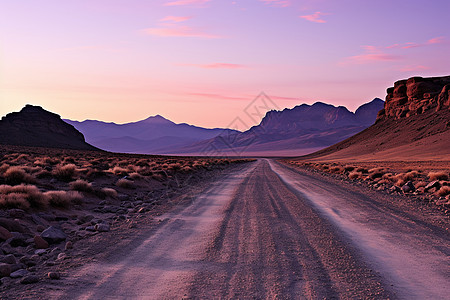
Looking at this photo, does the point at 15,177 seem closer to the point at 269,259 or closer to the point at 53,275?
the point at 53,275

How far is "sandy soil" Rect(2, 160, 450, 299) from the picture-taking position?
449cm

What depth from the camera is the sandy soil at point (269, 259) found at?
4.49 metres

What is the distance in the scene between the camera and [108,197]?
13359 millimetres

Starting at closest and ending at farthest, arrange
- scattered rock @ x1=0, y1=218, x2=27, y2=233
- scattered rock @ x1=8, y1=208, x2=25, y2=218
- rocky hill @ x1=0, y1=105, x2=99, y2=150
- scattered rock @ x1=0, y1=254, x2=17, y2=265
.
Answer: scattered rock @ x1=0, y1=254, x2=17, y2=265, scattered rock @ x1=0, y1=218, x2=27, y2=233, scattered rock @ x1=8, y1=208, x2=25, y2=218, rocky hill @ x1=0, y1=105, x2=99, y2=150

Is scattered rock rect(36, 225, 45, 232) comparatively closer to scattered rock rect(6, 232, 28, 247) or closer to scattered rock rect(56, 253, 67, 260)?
scattered rock rect(6, 232, 28, 247)

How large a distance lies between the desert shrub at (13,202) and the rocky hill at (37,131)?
313ft

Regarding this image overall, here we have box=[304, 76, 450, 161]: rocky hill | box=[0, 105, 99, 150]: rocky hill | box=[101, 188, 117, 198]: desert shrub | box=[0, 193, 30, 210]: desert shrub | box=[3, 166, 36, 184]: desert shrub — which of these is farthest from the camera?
box=[0, 105, 99, 150]: rocky hill

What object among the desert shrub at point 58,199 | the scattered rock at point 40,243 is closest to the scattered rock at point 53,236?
the scattered rock at point 40,243

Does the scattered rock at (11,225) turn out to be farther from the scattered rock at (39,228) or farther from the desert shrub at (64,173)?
the desert shrub at (64,173)

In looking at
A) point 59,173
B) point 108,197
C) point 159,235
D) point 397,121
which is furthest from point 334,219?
point 397,121

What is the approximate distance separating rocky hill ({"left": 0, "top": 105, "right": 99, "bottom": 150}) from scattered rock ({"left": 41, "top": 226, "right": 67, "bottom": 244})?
322 ft

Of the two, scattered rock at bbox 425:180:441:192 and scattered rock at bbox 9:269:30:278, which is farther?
scattered rock at bbox 425:180:441:192

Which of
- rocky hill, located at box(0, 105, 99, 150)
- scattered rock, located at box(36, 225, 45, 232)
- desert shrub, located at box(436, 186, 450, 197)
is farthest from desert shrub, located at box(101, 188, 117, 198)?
rocky hill, located at box(0, 105, 99, 150)

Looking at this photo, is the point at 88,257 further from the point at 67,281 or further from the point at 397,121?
the point at 397,121
